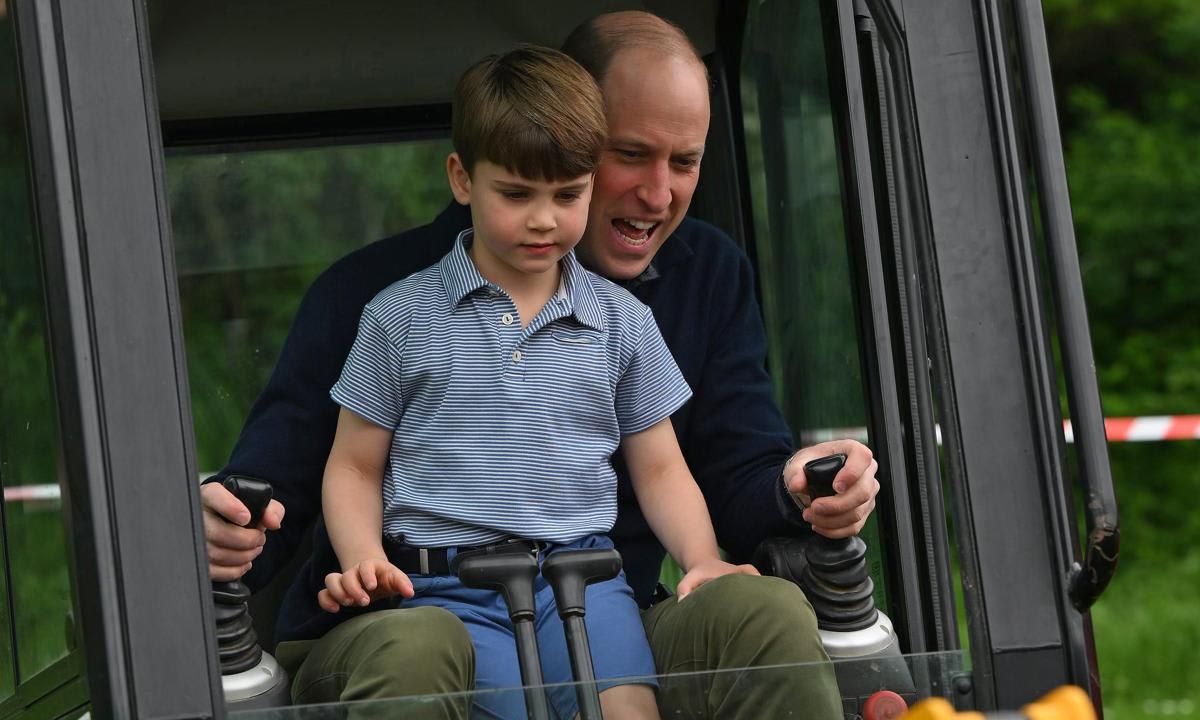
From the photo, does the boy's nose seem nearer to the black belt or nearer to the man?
the man

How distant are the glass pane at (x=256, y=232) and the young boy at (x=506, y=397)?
1052 mm

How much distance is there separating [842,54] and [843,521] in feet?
2.12

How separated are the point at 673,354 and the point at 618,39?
42 cm

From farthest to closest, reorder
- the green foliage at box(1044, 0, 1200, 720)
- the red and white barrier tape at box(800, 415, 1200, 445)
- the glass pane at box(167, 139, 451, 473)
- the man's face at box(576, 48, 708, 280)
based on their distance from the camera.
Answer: the green foliage at box(1044, 0, 1200, 720)
the red and white barrier tape at box(800, 415, 1200, 445)
the glass pane at box(167, 139, 451, 473)
the man's face at box(576, 48, 708, 280)

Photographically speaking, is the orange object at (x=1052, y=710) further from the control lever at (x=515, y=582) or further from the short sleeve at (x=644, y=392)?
the short sleeve at (x=644, y=392)

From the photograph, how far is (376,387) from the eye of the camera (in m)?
2.03

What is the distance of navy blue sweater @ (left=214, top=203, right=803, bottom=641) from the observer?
2.19 meters

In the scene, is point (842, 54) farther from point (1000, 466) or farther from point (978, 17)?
point (1000, 466)

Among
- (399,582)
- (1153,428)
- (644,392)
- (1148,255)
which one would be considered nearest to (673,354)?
(644,392)

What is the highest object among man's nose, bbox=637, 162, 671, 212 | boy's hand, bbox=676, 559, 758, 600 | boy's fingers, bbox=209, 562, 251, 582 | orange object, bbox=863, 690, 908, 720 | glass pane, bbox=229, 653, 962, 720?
man's nose, bbox=637, 162, 671, 212

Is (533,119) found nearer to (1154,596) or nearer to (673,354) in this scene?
(673,354)

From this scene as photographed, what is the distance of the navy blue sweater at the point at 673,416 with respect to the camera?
219 centimetres

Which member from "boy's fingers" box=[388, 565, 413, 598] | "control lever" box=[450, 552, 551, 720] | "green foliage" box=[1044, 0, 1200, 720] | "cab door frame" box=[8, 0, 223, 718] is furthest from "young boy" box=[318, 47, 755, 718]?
"green foliage" box=[1044, 0, 1200, 720]

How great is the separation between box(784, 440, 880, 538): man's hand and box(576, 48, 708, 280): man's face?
43 cm
